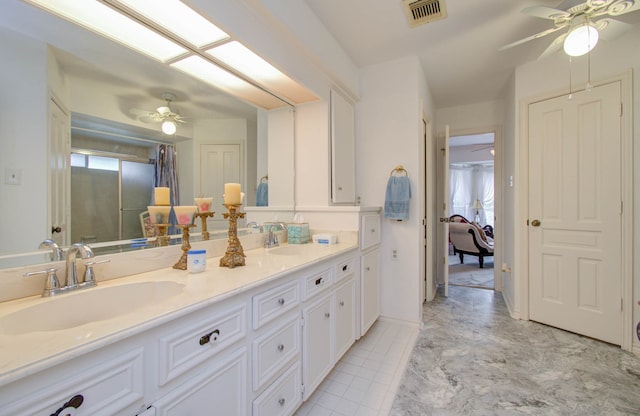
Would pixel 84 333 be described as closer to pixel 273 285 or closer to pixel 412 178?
pixel 273 285

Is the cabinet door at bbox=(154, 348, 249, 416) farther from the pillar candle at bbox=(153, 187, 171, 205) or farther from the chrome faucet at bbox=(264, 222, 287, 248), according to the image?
the chrome faucet at bbox=(264, 222, 287, 248)

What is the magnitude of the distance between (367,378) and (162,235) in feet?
5.10

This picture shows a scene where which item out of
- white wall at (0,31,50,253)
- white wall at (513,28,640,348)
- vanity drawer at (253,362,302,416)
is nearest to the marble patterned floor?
white wall at (513,28,640,348)

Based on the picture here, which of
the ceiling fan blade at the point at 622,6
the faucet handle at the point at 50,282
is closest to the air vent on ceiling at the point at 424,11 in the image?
the ceiling fan blade at the point at 622,6

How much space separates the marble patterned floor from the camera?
1.56 m

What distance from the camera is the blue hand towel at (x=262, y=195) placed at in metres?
2.04

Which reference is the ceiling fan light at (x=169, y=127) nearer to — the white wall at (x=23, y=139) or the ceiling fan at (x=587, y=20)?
the white wall at (x=23, y=139)

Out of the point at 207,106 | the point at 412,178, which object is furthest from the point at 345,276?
the point at 207,106

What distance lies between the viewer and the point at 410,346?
7.24ft

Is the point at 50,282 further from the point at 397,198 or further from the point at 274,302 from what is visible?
the point at 397,198

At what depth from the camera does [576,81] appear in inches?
92.7

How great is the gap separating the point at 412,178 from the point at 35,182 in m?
2.46

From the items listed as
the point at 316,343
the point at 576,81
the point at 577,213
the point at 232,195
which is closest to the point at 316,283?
the point at 316,343

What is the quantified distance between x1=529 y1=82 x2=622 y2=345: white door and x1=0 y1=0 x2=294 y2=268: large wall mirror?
288 centimetres
